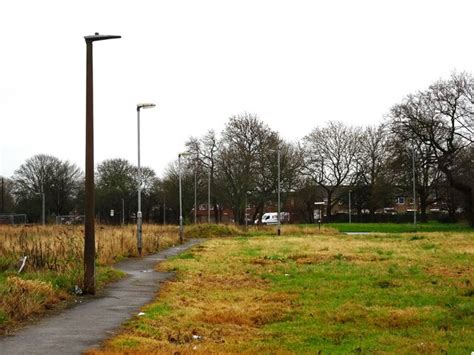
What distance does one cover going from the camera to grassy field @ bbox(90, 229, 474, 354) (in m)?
9.18

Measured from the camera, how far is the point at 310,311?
1245 centimetres

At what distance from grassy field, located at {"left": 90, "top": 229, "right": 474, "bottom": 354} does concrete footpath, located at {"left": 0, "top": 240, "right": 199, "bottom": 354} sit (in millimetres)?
378

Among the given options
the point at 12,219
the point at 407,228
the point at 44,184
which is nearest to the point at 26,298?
the point at 12,219

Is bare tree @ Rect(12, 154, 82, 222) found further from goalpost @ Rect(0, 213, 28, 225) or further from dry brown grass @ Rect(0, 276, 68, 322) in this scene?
dry brown grass @ Rect(0, 276, 68, 322)

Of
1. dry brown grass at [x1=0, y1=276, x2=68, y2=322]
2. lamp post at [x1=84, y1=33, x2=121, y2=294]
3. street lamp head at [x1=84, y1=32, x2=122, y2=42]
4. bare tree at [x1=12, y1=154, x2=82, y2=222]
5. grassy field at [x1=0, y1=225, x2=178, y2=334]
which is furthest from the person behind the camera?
bare tree at [x1=12, y1=154, x2=82, y2=222]

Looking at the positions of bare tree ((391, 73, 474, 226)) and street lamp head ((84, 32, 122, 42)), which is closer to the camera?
street lamp head ((84, 32, 122, 42))

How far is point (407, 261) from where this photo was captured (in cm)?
2336

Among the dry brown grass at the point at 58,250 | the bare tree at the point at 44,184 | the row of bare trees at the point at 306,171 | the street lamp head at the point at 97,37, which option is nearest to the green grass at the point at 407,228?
the row of bare trees at the point at 306,171

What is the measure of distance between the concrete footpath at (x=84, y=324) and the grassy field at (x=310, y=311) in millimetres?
378

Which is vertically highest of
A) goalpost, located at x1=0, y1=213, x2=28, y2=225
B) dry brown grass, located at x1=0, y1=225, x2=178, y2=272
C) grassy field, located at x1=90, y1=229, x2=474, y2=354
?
goalpost, located at x1=0, y1=213, x2=28, y2=225

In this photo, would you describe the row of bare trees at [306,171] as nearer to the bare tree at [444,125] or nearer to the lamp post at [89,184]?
the bare tree at [444,125]

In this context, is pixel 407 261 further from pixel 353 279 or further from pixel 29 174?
pixel 29 174

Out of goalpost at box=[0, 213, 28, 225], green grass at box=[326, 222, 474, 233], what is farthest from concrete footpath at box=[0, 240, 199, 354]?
green grass at box=[326, 222, 474, 233]

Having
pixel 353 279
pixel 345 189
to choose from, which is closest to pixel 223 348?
pixel 353 279
